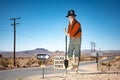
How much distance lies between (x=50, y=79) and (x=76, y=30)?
368cm

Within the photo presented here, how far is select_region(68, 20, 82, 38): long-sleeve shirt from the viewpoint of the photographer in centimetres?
1697

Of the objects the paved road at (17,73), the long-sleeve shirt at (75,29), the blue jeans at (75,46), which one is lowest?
the paved road at (17,73)

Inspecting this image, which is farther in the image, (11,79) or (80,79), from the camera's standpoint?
(11,79)

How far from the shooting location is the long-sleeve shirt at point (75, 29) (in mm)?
16969

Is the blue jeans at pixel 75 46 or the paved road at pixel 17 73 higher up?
the blue jeans at pixel 75 46

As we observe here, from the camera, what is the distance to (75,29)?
671 inches

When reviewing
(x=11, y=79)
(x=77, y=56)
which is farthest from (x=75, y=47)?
(x=11, y=79)

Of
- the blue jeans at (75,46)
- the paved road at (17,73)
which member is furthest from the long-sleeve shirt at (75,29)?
the paved road at (17,73)

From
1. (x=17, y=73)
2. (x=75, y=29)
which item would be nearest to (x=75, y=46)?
(x=75, y=29)

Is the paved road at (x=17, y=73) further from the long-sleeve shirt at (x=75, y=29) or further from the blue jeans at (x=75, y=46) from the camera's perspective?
the long-sleeve shirt at (x=75, y=29)

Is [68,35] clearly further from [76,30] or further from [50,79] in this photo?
[50,79]

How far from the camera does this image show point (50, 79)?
1675cm

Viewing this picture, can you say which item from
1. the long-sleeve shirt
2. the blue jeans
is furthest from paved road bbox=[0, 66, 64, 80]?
the long-sleeve shirt

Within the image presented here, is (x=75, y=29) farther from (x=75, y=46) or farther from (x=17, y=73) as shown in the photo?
(x=17, y=73)
